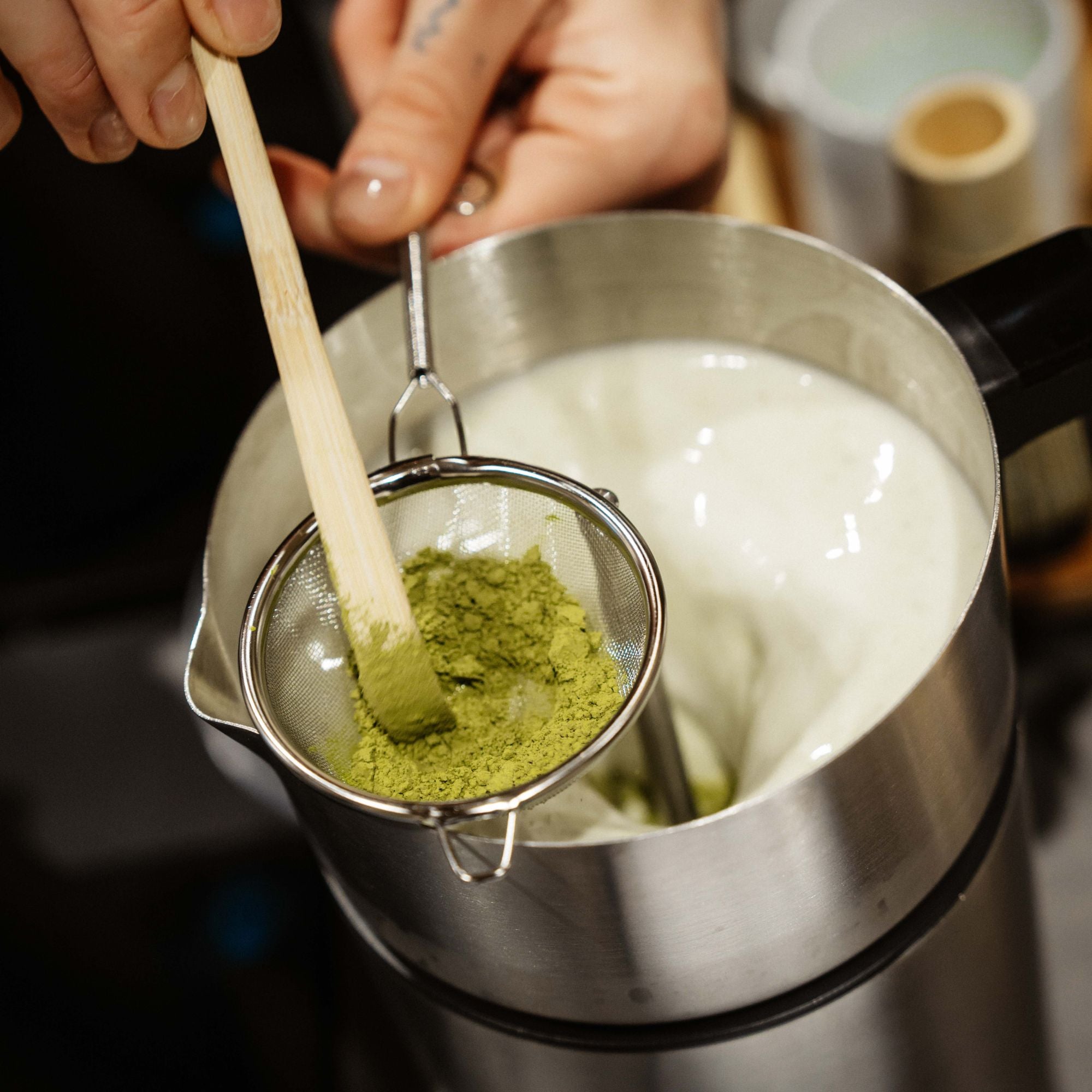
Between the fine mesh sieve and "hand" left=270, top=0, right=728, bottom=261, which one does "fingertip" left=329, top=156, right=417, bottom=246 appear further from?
the fine mesh sieve

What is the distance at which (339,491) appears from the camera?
46 cm

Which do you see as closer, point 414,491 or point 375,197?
point 414,491

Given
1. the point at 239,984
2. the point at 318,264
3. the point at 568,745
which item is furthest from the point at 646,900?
the point at 318,264

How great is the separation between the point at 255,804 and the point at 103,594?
11.1 inches

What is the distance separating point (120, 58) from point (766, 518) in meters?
0.33

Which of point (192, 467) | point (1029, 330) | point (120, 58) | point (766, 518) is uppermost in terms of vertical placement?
point (120, 58)

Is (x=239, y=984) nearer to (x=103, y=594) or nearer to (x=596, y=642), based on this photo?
(x=103, y=594)

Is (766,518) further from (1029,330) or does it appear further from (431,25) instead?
(431,25)

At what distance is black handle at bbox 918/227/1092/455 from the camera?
1.58ft

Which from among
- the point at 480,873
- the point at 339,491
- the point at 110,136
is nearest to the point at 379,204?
the point at 110,136

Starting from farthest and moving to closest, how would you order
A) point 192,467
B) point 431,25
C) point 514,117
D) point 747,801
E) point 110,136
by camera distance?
point 192,467
point 514,117
point 431,25
point 110,136
point 747,801

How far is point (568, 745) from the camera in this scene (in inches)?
17.5

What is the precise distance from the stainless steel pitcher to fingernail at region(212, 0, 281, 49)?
0.13 m

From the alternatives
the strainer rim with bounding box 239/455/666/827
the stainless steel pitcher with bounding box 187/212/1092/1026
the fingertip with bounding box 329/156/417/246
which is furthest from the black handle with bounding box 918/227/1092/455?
the fingertip with bounding box 329/156/417/246
